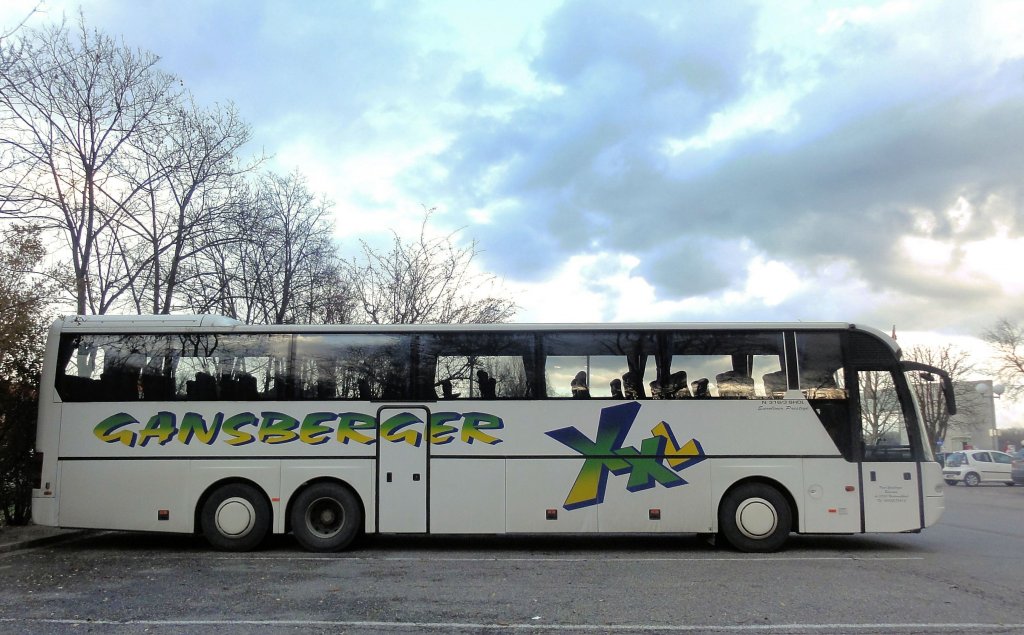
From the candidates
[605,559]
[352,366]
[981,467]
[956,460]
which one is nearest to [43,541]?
[352,366]

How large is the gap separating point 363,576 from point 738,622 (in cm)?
437

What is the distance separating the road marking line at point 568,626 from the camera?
6121 millimetres

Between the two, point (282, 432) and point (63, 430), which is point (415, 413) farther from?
point (63, 430)

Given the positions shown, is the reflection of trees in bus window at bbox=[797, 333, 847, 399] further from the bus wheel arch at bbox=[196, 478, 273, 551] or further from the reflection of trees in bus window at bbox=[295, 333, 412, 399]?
the bus wheel arch at bbox=[196, 478, 273, 551]

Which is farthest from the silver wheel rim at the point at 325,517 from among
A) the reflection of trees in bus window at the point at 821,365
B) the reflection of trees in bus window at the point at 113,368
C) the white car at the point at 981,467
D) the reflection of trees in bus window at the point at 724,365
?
the white car at the point at 981,467

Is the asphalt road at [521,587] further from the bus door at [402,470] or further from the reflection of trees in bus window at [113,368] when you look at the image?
the reflection of trees in bus window at [113,368]

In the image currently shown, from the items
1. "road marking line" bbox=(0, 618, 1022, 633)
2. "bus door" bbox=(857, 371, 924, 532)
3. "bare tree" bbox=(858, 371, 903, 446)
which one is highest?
"bare tree" bbox=(858, 371, 903, 446)

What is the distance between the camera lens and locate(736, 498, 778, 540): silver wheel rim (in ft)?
33.4

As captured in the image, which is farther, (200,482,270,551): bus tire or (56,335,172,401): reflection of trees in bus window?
(56,335,172,401): reflection of trees in bus window

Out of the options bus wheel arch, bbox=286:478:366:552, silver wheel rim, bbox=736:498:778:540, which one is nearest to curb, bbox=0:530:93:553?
bus wheel arch, bbox=286:478:366:552

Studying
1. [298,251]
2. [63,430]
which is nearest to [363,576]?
[63,430]

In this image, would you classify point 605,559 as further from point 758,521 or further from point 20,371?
point 20,371

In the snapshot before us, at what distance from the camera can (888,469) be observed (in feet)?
33.3

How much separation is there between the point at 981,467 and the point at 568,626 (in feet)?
101
